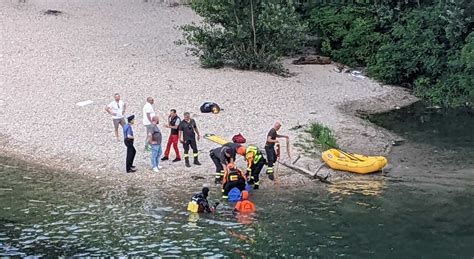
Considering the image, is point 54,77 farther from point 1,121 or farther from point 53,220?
point 53,220

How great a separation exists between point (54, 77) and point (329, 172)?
50.9ft

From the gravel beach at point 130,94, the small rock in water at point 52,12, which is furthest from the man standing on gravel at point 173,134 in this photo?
the small rock in water at point 52,12

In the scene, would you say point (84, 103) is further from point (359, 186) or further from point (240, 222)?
point (240, 222)

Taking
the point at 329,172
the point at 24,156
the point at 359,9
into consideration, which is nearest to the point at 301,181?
the point at 329,172

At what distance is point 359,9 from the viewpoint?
139ft

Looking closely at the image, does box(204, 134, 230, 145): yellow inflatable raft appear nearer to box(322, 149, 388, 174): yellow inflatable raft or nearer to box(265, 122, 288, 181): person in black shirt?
box(265, 122, 288, 181): person in black shirt

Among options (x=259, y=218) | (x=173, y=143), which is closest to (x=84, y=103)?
(x=173, y=143)

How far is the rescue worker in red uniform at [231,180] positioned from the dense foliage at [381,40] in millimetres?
15714

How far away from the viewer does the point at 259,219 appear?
19781mm

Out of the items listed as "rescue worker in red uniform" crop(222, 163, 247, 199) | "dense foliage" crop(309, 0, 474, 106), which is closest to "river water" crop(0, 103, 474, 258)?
"rescue worker in red uniform" crop(222, 163, 247, 199)

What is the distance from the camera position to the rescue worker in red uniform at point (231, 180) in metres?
21.2

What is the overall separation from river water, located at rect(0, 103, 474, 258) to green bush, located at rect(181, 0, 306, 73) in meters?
13.7

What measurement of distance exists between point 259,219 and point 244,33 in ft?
58.3

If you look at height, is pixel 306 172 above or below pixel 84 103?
below
